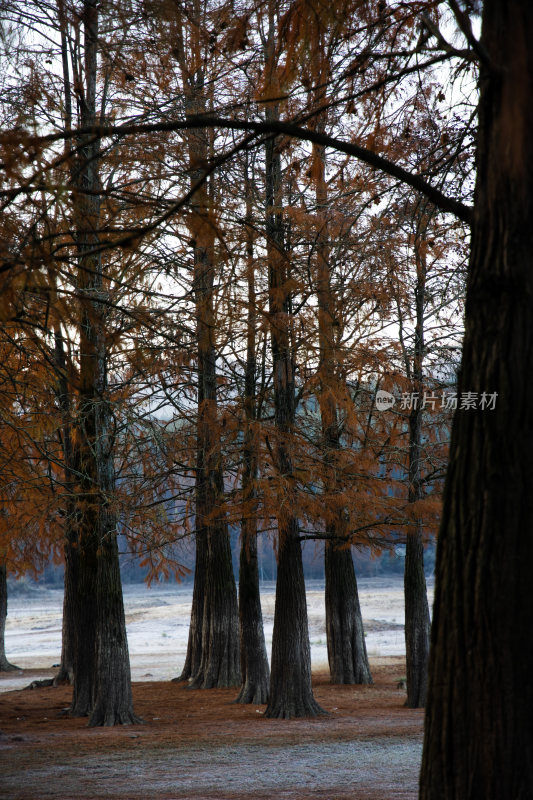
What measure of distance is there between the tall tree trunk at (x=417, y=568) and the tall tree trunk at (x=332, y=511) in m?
1.21

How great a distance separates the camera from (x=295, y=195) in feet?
41.8

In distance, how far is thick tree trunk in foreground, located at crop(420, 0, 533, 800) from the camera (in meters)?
3.67

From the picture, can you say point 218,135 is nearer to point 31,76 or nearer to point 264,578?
point 31,76

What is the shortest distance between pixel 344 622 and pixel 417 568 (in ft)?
14.0

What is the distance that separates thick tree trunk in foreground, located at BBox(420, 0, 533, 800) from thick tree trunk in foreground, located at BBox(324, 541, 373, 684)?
43.8 feet

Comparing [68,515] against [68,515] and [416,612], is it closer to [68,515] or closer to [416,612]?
[68,515]

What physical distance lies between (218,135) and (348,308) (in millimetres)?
3615

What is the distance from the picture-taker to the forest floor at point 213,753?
7.45 metres

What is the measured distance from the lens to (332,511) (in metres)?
12.3

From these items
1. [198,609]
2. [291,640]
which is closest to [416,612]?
[291,640]

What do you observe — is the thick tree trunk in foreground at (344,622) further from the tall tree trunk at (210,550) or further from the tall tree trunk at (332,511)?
the tall tree trunk at (210,550)

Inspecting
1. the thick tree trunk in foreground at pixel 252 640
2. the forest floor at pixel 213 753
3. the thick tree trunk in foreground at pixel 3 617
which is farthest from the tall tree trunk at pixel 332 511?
the thick tree trunk in foreground at pixel 3 617

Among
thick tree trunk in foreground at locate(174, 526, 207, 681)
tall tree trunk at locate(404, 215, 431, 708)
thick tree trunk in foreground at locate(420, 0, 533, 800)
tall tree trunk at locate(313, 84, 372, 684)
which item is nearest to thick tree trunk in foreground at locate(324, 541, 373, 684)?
tall tree trunk at locate(313, 84, 372, 684)

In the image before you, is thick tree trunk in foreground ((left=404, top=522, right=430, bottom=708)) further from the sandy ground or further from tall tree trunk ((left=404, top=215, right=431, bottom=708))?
the sandy ground
